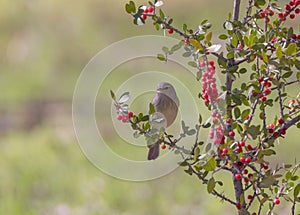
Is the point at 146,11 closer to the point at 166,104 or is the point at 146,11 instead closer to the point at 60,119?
the point at 166,104

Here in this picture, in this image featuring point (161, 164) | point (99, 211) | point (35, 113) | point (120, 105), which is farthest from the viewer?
point (35, 113)

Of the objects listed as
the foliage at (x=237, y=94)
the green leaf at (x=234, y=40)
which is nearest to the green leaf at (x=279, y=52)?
the foliage at (x=237, y=94)

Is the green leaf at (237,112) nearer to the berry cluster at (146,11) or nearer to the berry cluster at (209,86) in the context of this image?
the berry cluster at (209,86)

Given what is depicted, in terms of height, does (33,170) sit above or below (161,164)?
above

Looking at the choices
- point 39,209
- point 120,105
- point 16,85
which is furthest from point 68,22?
point 120,105

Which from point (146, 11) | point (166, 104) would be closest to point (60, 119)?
point (166, 104)

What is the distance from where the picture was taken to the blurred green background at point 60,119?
187 inches

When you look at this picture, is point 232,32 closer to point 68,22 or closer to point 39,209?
point 39,209

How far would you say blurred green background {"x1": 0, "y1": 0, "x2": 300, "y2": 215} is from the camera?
4.74 metres

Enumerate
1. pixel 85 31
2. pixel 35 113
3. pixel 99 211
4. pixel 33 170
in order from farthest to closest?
pixel 85 31
pixel 35 113
pixel 33 170
pixel 99 211

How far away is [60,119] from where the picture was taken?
6867 mm

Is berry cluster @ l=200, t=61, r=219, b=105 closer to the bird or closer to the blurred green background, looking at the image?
the bird

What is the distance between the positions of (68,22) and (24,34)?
55cm

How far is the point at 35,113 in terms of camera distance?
706cm
